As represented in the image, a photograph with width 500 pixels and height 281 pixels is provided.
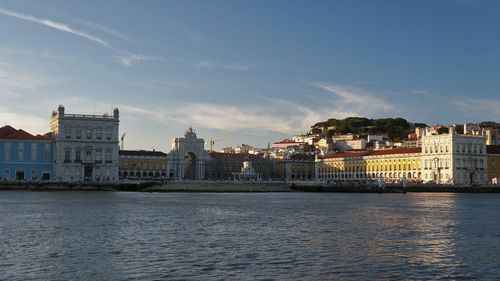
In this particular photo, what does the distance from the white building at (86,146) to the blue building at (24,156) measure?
4.66 ft

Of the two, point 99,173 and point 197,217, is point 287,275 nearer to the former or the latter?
point 197,217

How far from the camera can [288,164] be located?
526 feet

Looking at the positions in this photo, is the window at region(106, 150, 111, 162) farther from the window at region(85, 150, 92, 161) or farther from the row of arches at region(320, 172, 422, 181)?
the row of arches at region(320, 172, 422, 181)

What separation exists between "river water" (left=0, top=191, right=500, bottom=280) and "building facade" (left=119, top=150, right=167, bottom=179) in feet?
320

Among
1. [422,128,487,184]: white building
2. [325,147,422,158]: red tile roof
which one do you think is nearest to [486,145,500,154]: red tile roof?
[422,128,487,184]: white building

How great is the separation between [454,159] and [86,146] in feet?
209

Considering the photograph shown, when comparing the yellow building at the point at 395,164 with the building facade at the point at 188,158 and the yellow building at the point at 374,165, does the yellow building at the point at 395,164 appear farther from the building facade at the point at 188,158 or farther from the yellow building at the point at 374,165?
the building facade at the point at 188,158

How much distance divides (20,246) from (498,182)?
107m

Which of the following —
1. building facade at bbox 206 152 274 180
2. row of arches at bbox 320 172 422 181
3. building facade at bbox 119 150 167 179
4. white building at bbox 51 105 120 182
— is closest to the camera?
white building at bbox 51 105 120 182

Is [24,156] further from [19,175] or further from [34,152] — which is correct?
[19,175]

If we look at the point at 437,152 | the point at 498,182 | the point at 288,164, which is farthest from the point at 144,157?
the point at 498,182

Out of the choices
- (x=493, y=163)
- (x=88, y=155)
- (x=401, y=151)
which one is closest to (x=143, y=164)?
(x=88, y=155)

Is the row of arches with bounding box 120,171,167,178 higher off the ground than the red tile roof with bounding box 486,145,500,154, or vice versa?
the red tile roof with bounding box 486,145,500,154

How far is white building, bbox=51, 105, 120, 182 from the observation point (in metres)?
100
